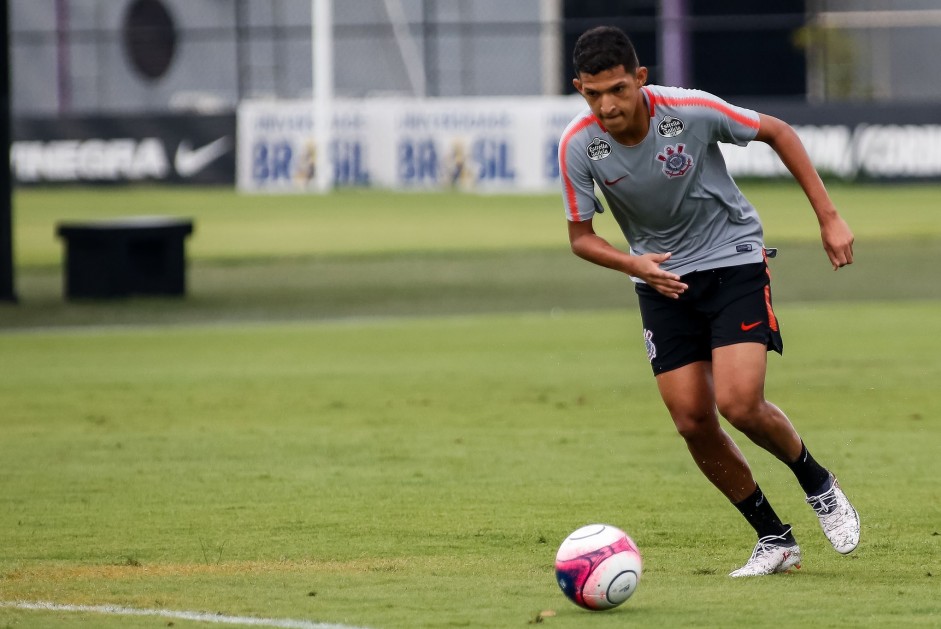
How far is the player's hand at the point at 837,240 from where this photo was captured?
6.70 m

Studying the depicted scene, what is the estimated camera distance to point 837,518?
6.85 metres

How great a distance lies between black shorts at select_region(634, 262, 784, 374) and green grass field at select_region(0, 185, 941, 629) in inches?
33.5

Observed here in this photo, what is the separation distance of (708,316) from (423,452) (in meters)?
3.39

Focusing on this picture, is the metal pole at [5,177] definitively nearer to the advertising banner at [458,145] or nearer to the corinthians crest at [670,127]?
the corinthians crest at [670,127]

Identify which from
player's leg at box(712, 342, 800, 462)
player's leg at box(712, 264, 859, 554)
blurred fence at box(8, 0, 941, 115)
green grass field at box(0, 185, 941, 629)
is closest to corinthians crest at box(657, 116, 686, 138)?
player's leg at box(712, 264, 859, 554)

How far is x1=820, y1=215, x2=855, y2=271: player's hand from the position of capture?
6.70 m

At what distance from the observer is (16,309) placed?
61.2 ft

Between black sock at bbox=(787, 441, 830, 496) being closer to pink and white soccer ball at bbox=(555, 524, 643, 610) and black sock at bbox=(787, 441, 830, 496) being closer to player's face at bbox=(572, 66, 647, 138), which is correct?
pink and white soccer ball at bbox=(555, 524, 643, 610)

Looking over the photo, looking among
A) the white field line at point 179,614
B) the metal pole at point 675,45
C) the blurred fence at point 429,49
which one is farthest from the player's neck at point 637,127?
the blurred fence at point 429,49

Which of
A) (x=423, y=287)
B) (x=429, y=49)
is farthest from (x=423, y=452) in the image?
(x=429, y=49)

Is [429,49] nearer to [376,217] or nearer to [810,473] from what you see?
[376,217]

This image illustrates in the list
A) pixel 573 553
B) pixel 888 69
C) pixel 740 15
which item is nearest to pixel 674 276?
pixel 573 553

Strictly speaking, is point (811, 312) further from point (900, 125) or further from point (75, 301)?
point (900, 125)

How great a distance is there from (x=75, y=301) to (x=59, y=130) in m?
21.4
